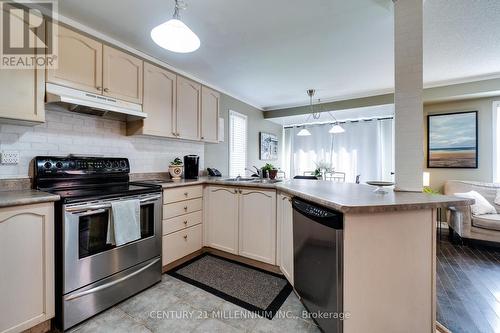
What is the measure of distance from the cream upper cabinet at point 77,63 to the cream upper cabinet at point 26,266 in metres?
1.02

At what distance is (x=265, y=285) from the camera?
202 centimetres

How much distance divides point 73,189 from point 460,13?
3.65 m

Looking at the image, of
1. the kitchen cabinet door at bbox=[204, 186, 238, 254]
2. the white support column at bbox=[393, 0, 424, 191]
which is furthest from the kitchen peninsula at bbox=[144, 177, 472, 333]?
the kitchen cabinet door at bbox=[204, 186, 238, 254]

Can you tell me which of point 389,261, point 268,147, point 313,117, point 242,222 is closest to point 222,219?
point 242,222

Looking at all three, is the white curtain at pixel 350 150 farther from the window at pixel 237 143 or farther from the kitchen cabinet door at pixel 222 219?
the kitchen cabinet door at pixel 222 219

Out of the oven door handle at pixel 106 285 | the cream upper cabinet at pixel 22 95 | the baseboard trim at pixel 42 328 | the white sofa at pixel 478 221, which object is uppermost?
the cream upper cabinet at pixel 22 95

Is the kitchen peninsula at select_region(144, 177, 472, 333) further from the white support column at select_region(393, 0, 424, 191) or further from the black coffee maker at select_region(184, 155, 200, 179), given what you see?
the black coffee maker at select_region(184, 155, 200, 179)

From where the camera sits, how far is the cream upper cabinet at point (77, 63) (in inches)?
67.2

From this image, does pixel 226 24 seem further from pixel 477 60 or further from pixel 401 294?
pixel 477 60

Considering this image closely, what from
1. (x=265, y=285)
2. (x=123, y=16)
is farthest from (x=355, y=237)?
(x=123, y=16)

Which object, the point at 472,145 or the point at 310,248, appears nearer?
the point at 310,248

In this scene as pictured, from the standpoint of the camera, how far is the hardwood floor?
1566 mm

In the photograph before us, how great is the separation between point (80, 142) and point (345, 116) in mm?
4658

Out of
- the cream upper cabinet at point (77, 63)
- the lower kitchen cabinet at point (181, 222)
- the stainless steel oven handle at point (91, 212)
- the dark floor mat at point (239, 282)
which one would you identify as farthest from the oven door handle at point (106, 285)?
the cream upper cabinet at point (77, 63)
